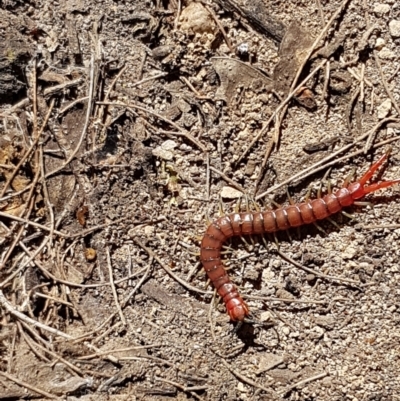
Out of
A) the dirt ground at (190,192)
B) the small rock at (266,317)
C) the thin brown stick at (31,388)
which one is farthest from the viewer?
the small rock at (266,317)

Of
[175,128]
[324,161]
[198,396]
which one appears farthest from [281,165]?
[198,396]

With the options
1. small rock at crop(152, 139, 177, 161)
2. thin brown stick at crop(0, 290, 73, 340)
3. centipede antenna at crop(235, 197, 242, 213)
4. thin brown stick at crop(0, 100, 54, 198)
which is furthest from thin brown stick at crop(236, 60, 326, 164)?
thin brown stick at crop(0, 290, 73, 340)

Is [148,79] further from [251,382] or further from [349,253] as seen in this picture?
[251,382]

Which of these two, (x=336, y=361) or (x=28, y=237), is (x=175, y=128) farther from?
(x=336, y=361)

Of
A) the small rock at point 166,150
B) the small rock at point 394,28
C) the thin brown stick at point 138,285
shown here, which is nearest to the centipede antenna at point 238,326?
the thin brown stick at point 138,285

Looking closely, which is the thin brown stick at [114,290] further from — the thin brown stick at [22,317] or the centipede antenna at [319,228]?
the centipede antenna at [319,228]

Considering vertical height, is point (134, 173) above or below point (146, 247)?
above
